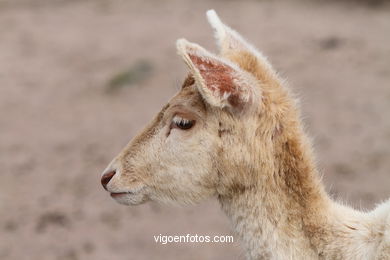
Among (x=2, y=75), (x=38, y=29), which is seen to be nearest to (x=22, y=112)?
(x=2, y=75)

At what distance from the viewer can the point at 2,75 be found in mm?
13125

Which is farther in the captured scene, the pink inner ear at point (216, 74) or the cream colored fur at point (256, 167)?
the cream colored fur at point (256, 167)

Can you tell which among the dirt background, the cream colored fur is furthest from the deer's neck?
the dirt background

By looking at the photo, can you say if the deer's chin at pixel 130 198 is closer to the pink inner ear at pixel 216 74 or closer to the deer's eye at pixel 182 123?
the deer's eye at pixel 182 123

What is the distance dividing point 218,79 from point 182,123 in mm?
424

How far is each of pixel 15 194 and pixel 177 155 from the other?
5535mm

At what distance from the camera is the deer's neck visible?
146 inches

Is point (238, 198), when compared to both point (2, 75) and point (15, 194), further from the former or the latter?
point (2, 75)

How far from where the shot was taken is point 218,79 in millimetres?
3598

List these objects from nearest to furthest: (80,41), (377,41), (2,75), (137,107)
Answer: (137,107)
(377,41)
(2,75)
(80,41)

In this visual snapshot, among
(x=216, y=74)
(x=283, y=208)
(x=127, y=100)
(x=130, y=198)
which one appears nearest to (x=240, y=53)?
(x=216, y=74)

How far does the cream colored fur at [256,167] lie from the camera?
3.65 metres

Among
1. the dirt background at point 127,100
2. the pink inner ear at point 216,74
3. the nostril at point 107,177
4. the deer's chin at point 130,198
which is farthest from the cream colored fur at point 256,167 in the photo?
the dirt background at point 127,100

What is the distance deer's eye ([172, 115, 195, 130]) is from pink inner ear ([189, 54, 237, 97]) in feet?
1.05
